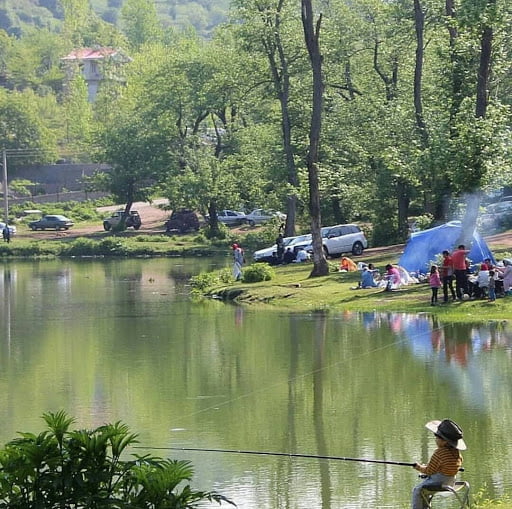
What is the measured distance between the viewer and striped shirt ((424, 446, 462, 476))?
38.9 ft

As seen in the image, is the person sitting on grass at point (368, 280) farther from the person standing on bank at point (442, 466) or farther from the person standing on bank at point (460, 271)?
the person standing on bank at point (442, 466)

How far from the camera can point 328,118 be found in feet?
194

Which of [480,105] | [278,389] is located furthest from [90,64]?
[278,389]

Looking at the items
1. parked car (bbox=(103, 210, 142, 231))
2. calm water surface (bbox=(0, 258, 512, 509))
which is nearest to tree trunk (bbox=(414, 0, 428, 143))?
calm water surface (bbox=(0, 258, 512, 509))

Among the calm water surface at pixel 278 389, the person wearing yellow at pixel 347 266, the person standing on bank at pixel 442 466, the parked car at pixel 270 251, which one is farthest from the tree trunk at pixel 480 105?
the person standing on bank at pixel 442 466

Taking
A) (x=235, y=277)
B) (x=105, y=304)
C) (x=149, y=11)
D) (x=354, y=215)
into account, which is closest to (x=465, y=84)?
(x=235, y=277)

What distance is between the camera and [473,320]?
30453mm

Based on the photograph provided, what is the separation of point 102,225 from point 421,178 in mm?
50097

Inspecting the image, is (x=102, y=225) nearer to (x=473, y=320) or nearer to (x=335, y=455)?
(x=473, y=320)

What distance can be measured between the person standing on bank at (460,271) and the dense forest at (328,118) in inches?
103

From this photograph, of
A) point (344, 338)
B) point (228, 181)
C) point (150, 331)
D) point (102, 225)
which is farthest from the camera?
point (102, 225)

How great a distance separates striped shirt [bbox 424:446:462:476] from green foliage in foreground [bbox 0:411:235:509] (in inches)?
91.7

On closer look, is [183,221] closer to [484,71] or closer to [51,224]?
[51,224]

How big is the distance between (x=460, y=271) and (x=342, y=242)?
18.1m
